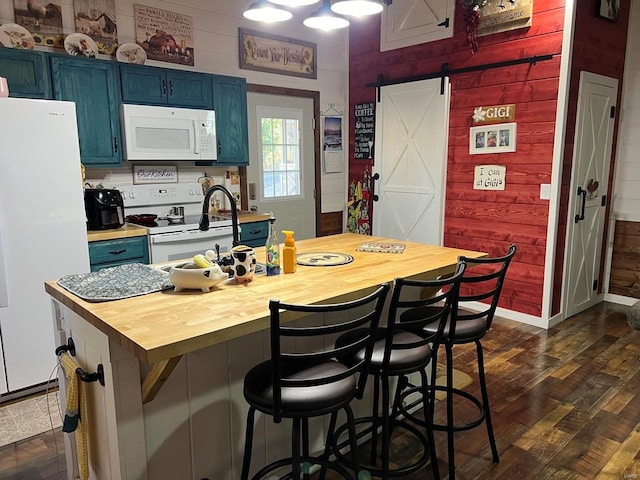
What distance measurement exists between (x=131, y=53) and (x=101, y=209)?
1.37 meters

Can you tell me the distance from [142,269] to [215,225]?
Answer: 182 centimetres

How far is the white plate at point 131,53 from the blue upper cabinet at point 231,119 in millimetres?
596

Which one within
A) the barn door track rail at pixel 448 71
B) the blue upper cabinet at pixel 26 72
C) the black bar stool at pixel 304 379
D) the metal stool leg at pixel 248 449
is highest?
the barn door track rail at pixel 448 71

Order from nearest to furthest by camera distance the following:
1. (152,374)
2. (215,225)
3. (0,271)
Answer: (152,374)
(0,271)
(215,225)

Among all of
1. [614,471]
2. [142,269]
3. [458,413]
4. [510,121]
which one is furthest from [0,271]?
[510,121]

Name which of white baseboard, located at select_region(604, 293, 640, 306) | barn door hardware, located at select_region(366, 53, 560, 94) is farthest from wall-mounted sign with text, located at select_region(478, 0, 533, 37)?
white baseboard, located at select_region(604, 293, 640, 306)

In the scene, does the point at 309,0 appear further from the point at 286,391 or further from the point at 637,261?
the point at 637,261

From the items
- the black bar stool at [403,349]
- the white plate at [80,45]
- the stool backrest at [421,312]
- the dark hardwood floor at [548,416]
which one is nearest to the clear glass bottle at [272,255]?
the black bar stool at [403,349]

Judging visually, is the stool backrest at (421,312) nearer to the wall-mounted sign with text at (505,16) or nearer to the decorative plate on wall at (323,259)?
the decorative plate on wall at (323,259)

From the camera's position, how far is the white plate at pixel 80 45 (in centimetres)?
351

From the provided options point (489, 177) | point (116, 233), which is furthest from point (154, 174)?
point (489, 177)

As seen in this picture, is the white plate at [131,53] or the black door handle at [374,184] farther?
the black door handle at [374,184]

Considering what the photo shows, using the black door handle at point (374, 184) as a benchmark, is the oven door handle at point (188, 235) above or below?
below

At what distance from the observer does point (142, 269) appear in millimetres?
2092
